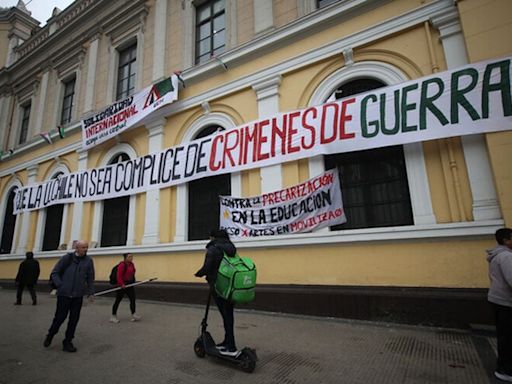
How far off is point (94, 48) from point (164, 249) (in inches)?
396

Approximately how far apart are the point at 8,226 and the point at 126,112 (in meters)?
10.3

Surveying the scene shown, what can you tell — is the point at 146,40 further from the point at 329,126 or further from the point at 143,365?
the point at 143,365

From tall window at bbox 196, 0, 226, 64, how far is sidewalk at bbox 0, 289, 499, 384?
812cm

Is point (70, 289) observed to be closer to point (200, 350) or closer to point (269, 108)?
point (200, 350)

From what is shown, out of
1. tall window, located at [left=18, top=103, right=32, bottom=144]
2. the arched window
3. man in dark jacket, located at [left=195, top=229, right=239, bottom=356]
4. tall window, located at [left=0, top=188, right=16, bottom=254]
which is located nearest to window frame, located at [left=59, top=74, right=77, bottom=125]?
the arched window

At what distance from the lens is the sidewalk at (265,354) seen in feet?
10.8

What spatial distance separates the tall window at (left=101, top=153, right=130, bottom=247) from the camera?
399 inches

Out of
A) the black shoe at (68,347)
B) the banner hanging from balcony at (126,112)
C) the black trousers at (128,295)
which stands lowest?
the black shoe at (68,347)

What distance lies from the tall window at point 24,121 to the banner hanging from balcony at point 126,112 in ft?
24.4

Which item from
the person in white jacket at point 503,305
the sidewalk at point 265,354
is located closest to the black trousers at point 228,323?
the sidewalk at point 265,354

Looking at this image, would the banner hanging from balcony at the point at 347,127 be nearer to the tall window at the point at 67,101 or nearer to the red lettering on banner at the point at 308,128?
the red lettering on banner at the point at 308,128

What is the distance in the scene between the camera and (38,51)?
1520 centimetres

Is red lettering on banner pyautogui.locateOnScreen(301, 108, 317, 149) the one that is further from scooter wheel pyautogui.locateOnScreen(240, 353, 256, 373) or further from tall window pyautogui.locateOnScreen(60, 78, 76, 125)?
tall window pyautogui.locateOnScreen(60, 78, 76, 125)

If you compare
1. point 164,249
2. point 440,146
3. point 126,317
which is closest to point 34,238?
point 164,249
